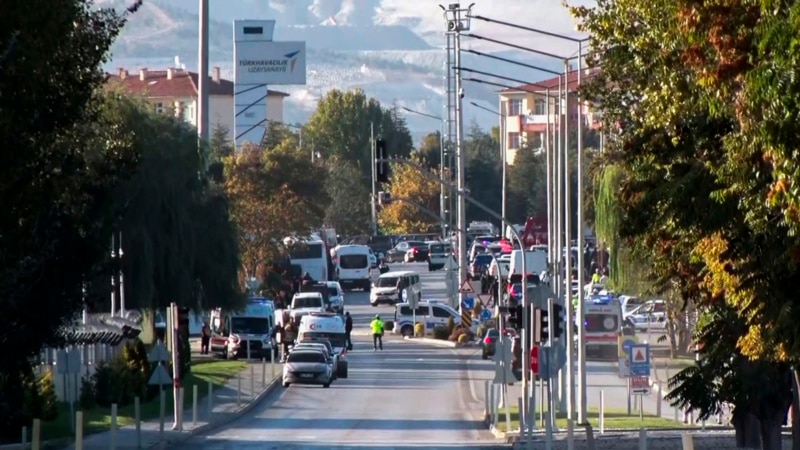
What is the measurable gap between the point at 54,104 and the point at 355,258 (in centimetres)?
8333

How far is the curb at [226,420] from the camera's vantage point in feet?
110

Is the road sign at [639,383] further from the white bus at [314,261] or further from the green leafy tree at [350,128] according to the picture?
the green leafy tree at [350,128]

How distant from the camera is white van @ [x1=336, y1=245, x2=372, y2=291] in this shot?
9950cm

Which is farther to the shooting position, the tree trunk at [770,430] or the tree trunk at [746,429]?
the tree trunk at [746,429]

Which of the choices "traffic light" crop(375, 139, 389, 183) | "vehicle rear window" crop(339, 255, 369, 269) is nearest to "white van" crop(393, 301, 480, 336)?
"vehicle rear window" crop(339, 255, 369, 269)

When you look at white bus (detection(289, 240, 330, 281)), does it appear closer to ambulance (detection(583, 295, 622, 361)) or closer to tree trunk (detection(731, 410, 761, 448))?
ambulance (detection(583, 295, 622, 361))

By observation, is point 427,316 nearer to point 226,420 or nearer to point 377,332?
point 377,332

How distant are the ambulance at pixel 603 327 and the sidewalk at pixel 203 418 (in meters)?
12.3

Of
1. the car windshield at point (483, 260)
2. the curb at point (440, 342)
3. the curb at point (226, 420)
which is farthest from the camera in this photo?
the car windshield at point (483, 260)

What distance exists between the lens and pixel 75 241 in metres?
27.2

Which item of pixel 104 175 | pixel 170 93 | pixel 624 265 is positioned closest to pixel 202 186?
pixel 624 265

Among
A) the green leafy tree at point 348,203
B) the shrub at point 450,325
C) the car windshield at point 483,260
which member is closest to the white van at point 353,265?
the car windshield at point 483,260

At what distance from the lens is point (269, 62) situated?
146375mm

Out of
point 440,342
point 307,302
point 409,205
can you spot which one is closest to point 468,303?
point 440,342
